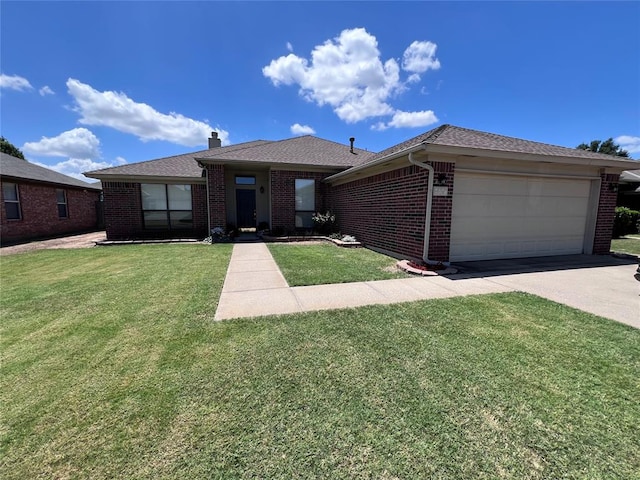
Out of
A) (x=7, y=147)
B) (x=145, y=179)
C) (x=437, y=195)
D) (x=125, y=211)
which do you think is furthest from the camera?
(x=7, y=147)

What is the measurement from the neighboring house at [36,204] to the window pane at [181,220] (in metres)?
6.20

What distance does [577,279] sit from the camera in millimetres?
5316

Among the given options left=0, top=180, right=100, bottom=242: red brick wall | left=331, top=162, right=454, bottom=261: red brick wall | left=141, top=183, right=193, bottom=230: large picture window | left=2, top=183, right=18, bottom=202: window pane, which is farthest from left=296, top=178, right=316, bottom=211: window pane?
left=2, top=183, right=18, bottom=202: window pane

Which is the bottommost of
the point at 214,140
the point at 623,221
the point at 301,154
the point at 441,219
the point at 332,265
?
the point at 332,265

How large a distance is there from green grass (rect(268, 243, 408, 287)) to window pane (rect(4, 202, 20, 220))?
38.4 feet

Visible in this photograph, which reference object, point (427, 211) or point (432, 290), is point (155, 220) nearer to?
point (427, 211)

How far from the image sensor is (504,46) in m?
9.33

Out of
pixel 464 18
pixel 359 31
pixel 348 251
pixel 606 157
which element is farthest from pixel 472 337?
pixel 359 31

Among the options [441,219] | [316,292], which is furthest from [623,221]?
[316,292]

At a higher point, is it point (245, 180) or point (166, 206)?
point (245, 180)

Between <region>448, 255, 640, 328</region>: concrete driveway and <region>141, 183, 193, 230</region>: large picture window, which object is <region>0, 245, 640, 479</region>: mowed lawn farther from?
<region>141, 183, 193, 230</region>: large picture window

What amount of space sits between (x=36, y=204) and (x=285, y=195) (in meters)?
11.7

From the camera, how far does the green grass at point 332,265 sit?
5406 mm

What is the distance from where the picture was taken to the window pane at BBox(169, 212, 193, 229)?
12.2m
